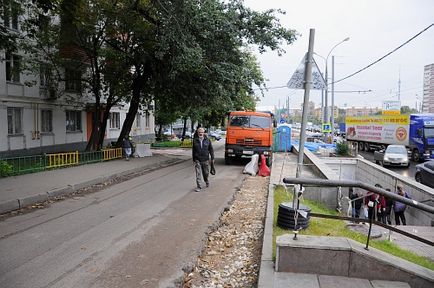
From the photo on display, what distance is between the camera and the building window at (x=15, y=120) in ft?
75.7

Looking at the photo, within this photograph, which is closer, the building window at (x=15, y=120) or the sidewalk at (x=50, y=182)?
the sidewalk at (x=50, y=182)

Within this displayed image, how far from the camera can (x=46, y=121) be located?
2653 centimetres

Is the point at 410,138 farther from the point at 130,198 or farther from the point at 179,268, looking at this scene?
the point at 179,268

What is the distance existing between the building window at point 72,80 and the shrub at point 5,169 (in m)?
10.6

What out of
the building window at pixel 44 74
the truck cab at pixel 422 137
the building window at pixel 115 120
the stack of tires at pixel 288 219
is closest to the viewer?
the stack of tires at pixel 288 219

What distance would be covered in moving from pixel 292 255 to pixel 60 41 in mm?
20430

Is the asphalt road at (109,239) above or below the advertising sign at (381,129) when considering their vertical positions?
below

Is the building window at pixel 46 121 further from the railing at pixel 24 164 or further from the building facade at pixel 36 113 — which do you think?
the railing at pixel 24 164

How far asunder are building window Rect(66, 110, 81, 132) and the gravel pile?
2255 cm

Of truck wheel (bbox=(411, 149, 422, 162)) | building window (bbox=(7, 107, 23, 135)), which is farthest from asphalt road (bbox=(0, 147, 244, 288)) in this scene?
truck wheel (bbox=(411, 149, 422, 162))

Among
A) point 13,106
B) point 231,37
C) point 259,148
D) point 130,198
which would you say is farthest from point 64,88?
point 130,198

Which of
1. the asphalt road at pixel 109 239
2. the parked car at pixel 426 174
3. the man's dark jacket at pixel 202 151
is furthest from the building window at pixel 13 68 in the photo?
the parked car at pixel 426 174

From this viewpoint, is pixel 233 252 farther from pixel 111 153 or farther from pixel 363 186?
pixel 111 153

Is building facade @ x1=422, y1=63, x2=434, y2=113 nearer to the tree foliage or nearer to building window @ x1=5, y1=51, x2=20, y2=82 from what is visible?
the tree foliage
